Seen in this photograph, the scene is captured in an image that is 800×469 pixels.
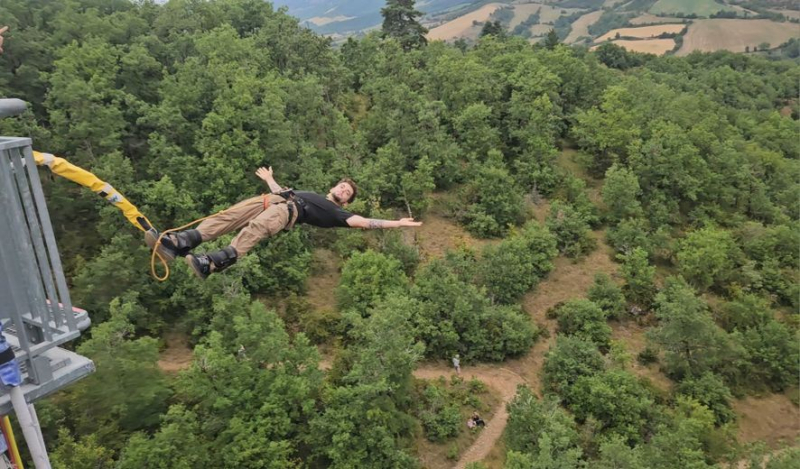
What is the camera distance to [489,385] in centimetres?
2588

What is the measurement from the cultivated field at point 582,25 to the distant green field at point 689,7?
17.8 m

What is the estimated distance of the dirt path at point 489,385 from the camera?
73.7 feet

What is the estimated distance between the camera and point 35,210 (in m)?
5.57

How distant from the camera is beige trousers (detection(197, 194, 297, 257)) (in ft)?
28.3

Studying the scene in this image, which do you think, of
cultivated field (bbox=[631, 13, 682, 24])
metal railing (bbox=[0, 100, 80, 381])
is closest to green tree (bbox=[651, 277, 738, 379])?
metal railing (bbox=[0, 100, 80, 381])

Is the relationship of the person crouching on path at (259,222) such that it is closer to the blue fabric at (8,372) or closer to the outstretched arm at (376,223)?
the outstretched arm at (376,223)

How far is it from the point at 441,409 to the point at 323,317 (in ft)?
22.8

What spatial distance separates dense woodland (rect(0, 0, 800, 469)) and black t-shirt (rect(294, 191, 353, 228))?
10198 millimetres

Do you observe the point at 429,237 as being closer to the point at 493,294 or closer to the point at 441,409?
the point at 493,294

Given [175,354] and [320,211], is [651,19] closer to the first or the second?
[175,354]

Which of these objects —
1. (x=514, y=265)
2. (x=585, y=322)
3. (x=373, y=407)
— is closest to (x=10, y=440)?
(x=373, y=407)

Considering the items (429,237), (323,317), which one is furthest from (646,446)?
(429,237)

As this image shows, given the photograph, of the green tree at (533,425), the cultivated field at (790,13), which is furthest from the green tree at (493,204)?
the cultivated field at (790,13)

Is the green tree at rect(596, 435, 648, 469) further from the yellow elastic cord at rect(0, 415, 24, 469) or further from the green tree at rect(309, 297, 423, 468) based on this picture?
the yellow elastic cord at rect(0, 415, 24, 469)
